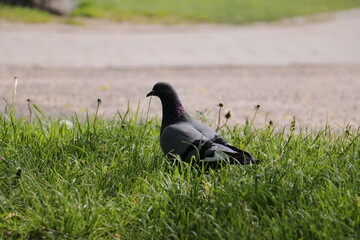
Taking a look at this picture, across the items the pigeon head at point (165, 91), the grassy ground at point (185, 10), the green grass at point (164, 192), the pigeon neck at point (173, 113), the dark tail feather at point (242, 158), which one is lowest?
the green grass at point (164, 192)

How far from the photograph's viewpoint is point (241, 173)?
403 cm

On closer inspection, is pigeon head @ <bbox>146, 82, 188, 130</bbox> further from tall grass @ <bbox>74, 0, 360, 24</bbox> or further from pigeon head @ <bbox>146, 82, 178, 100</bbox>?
tall grass @ <bbox>74, 0, 360, 24</bbox>

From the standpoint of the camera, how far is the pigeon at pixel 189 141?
3.95 metres

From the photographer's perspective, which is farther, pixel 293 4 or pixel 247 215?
pixel 293 4

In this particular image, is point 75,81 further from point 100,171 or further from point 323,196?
point 323,196

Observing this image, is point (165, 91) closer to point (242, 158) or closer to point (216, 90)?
point (242, 158)

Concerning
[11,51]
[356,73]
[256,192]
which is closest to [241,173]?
[256,192]

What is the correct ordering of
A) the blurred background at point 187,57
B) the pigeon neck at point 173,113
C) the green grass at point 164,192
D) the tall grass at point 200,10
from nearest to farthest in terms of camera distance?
the green grass at point 164,192 < the pigeon neck at point 173,113 < the blurred background at point 187,57 < the tall grass at point 200,10

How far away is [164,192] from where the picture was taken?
3738mm

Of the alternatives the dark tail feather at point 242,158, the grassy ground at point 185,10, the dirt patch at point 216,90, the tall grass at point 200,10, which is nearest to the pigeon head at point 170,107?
the dark tail feather at point 242,158

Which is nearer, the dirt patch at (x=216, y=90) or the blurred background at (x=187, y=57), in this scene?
the dirt patch at (x=216, y=90)

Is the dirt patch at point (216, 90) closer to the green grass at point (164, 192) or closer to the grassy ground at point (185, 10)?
the green grass at point (164, 192)

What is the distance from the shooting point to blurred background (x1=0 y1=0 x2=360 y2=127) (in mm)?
7559

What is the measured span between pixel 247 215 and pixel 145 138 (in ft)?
5.15
